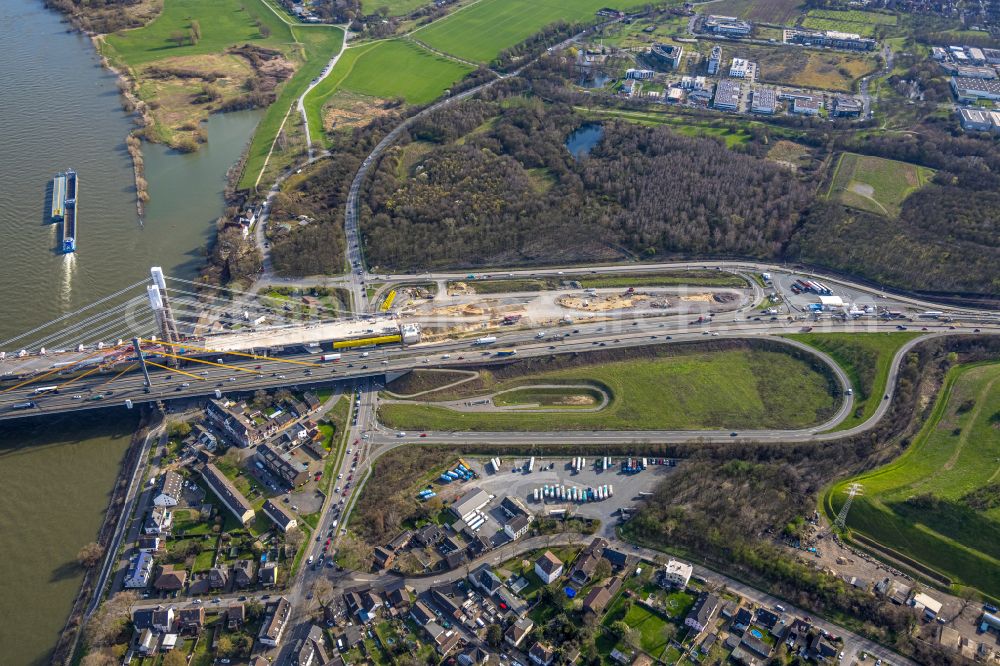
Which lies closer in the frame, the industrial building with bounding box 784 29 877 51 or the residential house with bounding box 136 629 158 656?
the residential house with bounding box 136 629 158 656

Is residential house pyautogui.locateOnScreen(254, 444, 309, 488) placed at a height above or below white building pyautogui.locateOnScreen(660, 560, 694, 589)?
above

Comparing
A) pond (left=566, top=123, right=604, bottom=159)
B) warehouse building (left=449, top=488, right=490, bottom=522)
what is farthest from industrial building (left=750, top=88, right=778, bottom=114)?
warehouse building (left=449, top=488, right=490, bottom=522)

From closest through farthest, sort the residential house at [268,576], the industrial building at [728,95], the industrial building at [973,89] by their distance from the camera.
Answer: the residential house at [268,576] < the industrial building at [728,95] < the industrial building at [973,89]

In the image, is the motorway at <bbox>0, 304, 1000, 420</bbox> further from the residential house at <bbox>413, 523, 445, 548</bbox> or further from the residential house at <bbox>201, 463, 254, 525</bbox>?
the residential house at <bbox>413, 523, 445, 548</bbox>

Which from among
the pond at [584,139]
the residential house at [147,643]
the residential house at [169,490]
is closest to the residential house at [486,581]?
the residential house at [147,643]

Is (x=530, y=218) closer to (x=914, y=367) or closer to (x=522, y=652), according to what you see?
(x=914, y=367)

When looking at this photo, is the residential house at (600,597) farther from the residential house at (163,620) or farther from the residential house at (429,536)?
the residential house at (163,620)

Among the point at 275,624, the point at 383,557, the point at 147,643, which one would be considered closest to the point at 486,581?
the point at 383,557
